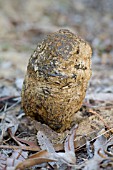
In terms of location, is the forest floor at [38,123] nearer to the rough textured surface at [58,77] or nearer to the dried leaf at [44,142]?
the dried leaf at [44,142]

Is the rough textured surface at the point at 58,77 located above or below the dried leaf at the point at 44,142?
above

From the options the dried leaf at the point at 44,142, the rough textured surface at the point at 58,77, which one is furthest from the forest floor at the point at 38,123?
the rough textured surface at the point at 58,77

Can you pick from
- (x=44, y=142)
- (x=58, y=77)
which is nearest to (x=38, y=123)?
(x=44, y=142)

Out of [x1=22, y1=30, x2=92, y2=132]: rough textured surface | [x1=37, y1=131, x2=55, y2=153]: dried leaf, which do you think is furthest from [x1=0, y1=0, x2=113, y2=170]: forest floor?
[x1=22, y1=30, x2=92, y2=132]: rough textured surface

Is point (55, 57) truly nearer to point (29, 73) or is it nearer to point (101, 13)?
point (29, 73)

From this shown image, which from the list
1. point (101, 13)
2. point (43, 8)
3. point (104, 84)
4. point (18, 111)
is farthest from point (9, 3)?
point (18, 111)

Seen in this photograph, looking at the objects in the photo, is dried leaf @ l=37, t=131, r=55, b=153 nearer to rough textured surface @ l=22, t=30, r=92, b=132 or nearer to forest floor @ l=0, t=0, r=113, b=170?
forest floor @ l=0, t=0, r=113, b=170
